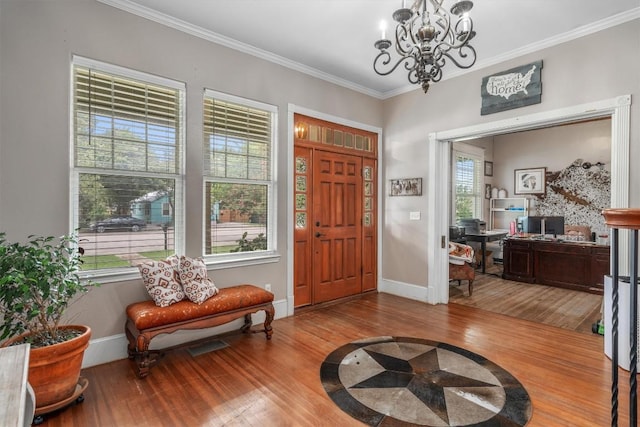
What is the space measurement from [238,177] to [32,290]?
79.0 inches

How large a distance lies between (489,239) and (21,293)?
678cm

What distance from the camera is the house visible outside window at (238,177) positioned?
3.40 meters

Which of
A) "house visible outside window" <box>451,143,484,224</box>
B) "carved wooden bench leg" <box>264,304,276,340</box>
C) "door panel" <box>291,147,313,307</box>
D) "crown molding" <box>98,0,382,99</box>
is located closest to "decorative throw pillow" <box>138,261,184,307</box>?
"carved wooden bench leg" <box>264,304,276,340</box>

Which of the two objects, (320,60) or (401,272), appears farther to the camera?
(401,272)

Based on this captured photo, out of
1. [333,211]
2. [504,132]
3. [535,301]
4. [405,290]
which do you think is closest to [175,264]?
[333,211]

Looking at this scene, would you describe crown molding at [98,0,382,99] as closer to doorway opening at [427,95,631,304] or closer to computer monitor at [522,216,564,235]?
doorway opening at [427,95,631,304]

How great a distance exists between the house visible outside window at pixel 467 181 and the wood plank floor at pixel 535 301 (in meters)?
1.69

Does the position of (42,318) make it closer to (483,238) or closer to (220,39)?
(220,39)

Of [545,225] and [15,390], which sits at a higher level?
[545,225]

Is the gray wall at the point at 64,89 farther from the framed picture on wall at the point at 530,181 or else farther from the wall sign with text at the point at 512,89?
the framed picture on wall at the point at 530,181

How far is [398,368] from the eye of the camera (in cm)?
268

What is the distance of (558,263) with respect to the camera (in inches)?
214

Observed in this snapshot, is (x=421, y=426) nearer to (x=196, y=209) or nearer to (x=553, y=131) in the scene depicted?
(x=196, y=209)

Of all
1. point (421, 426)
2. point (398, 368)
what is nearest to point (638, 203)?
point (398, 368)
